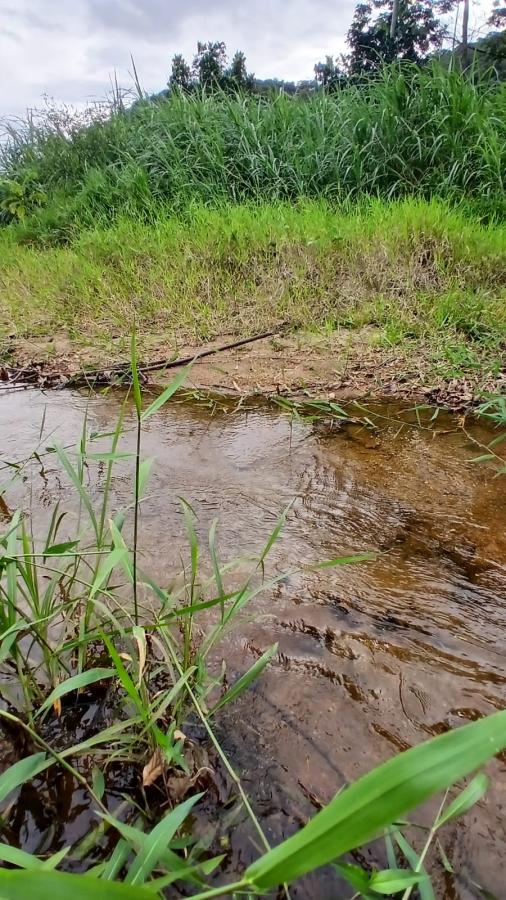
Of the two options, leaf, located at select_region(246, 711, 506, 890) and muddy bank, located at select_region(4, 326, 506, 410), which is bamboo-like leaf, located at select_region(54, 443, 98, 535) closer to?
leaf, located at select_region(246, 711, 506, 890)

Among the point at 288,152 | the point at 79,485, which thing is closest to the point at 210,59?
the point at 288,152

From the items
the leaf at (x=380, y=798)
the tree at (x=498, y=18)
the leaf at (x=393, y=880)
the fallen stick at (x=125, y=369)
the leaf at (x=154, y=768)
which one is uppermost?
the tree at (x=498, y=18)

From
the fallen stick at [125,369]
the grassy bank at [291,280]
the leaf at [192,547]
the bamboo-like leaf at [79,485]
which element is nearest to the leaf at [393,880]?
the leaf at [192,547]

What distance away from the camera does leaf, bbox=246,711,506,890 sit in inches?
11.5

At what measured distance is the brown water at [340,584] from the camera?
0.80 metres

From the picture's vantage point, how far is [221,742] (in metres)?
0.85

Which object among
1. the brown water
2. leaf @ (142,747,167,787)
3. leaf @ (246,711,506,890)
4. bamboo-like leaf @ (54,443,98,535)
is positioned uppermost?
A: leaf @ (246,711,506,890)

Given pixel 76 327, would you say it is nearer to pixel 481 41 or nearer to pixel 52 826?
pixel 52 826

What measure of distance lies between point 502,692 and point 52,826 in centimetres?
74

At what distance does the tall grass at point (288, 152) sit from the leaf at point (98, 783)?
4.52m

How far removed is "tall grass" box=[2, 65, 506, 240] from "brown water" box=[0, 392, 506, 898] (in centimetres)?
→ 329

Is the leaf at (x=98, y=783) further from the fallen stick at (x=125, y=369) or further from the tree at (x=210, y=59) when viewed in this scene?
the tree at (x=210, y=59)

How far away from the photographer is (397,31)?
12.5 metres

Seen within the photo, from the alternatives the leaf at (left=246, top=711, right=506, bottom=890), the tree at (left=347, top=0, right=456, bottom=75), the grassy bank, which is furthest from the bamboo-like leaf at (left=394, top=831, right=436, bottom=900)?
the tree at (left=347, top=0, right=456, bottom=75)
